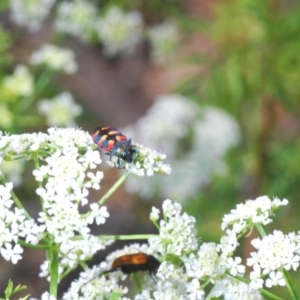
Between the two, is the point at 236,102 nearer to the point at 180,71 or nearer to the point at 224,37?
the point at 224,37

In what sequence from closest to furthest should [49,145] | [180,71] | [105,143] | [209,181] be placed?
[49,145], [105,143], [209,181], [180,71]

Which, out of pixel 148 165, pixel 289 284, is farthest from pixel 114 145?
pixel 289 284

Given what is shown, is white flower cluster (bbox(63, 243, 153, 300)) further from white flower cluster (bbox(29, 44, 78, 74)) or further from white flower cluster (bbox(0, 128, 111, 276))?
white flower cluster (bbox(29, 44, 78, 74))

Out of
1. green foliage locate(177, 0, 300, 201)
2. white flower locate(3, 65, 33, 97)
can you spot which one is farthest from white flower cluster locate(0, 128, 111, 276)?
green foliage locate(177, 0, 300, 201)

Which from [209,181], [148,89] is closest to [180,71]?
[148,89]

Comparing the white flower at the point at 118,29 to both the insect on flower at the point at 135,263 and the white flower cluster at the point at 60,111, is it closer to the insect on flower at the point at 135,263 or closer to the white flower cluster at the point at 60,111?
the white flower cluster at the point at 60,111

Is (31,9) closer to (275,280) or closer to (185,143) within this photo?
(185,143)
